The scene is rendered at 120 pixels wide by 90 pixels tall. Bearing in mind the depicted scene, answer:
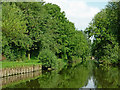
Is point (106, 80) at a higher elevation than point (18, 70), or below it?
below

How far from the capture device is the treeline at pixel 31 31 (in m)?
33.3

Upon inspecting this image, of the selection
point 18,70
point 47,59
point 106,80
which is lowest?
point 106,80

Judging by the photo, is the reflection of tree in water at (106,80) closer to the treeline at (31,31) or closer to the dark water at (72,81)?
the dark water at (72,81)

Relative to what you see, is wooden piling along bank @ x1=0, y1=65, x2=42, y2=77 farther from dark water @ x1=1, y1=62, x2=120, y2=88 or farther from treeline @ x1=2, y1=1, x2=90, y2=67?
dark water @ x1=1, y1=62, x2=120, y2=88

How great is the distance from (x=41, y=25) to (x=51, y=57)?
973 cm

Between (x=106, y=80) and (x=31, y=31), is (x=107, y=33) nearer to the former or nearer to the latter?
(x=31, y=31)

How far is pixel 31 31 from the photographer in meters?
40.6

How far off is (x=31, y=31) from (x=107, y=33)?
20666mm

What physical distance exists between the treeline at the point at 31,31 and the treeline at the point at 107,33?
348 inches

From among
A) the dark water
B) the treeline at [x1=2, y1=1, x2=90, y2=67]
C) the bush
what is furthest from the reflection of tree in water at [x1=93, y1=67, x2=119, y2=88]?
the treeline at [x1=2, y1=1, x2=90, y2=67]

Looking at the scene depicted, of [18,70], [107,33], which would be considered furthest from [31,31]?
[107,33]

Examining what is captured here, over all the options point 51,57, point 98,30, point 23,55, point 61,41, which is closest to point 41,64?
point 51,57

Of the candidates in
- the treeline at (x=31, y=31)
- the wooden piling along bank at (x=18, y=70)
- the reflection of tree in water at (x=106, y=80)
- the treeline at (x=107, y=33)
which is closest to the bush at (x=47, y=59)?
the treeline at (x=31, y=31)

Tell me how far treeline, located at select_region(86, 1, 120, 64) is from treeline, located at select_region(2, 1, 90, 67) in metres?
8.84
